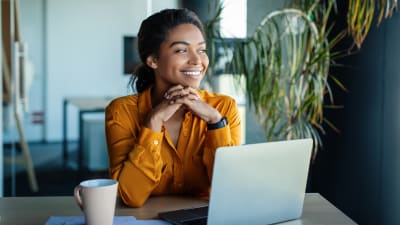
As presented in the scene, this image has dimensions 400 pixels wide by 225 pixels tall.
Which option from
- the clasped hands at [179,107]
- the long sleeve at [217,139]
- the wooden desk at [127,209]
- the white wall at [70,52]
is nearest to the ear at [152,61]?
the clasped hands at [179,107]

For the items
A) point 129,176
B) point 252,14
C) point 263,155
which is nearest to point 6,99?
point 252,14

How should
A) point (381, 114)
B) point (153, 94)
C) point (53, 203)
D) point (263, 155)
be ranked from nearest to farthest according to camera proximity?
point (263, 155)
point (53, 203)
point (153, 94)
point (381, 114)

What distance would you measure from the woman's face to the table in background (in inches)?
133

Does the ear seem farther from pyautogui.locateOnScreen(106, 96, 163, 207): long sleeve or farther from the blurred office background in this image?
the blurred office background

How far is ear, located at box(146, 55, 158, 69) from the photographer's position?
1.65m

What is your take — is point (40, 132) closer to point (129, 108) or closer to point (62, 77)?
point (62, 77)

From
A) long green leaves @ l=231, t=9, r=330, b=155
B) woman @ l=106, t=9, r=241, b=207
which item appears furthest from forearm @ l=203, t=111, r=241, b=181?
long green leaves @ l=231, t=9, r=330, b=155

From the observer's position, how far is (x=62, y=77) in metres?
6.05

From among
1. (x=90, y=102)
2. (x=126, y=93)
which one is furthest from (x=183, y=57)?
(x=90, y=102)

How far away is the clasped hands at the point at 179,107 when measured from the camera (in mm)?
1521

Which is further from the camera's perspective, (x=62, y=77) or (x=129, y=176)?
(x=62, y=77)

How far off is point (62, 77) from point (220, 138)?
480 centimetres

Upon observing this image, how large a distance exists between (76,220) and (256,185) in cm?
42

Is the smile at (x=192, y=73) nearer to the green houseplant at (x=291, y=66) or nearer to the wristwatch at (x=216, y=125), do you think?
the wristwatch at (x=216, y=125)
